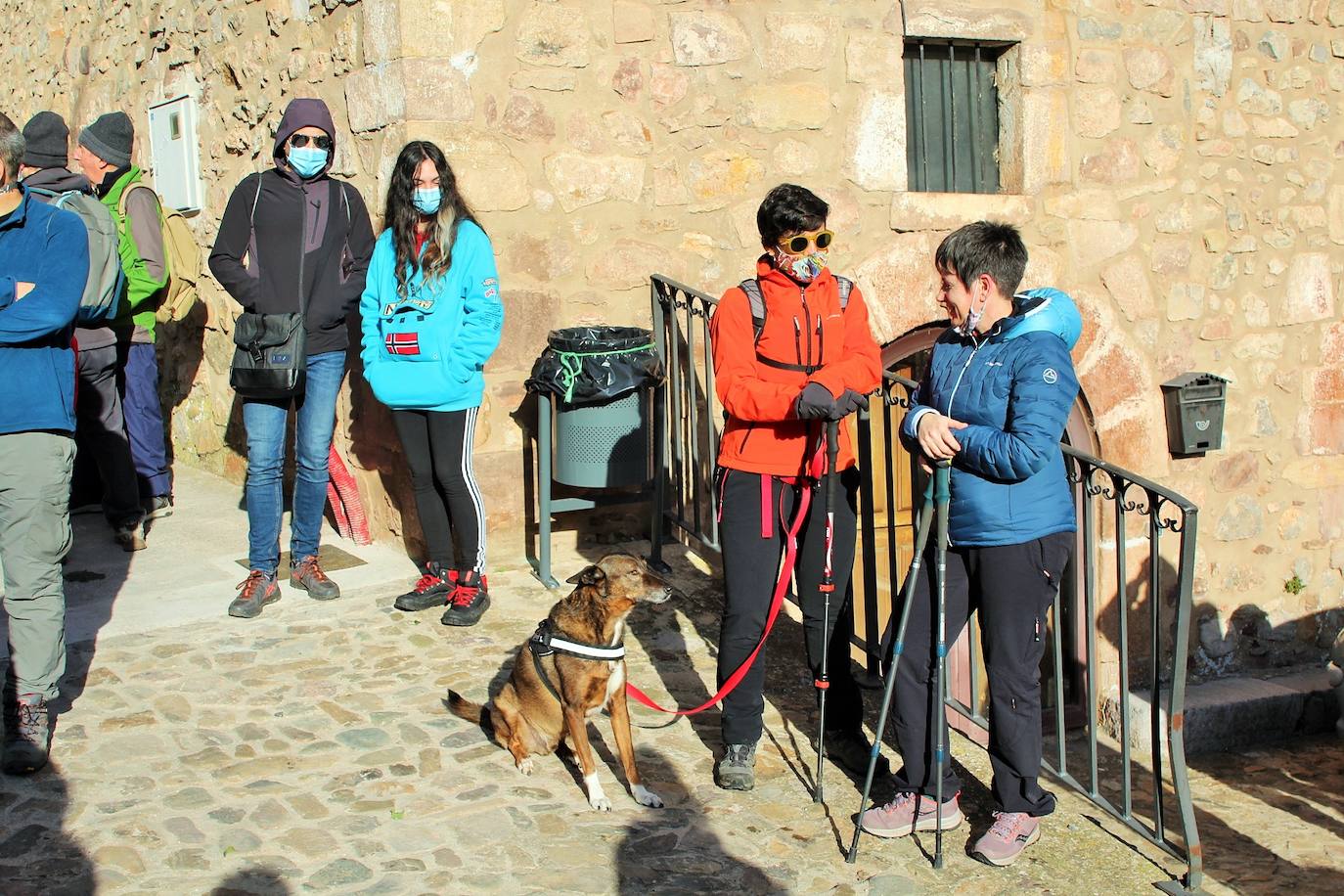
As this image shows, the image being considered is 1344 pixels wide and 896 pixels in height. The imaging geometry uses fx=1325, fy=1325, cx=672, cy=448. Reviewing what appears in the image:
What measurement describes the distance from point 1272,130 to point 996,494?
204 inches

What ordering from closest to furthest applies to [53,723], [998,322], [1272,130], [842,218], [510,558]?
[998,322] < [53,723] < [510,558] < [842,218] < [1272,130]

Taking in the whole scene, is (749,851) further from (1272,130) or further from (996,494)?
(1272,130)

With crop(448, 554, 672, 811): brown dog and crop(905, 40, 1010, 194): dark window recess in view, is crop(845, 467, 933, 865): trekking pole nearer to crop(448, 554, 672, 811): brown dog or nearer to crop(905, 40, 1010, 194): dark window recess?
crop(448, 554, 672, 811): brown dog

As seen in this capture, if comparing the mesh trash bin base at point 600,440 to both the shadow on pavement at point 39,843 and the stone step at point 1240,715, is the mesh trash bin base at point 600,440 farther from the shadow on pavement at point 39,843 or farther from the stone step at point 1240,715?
the stone step at point 1240,715

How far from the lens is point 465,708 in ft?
13.5

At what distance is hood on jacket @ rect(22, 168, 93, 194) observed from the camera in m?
5.63

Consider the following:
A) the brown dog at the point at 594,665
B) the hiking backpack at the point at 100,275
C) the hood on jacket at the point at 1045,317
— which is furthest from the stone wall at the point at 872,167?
the hood on jacket at the point at 1045,317

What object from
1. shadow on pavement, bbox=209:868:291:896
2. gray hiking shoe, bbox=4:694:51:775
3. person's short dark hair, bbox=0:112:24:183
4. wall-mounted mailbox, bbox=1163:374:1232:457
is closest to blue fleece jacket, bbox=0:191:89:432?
person's short dark hair, bbox=0:112:24:183

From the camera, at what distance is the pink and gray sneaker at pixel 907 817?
3.58 m

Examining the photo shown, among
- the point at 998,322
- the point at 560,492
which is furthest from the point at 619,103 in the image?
the point at 998,322

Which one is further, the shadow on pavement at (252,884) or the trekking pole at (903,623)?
the trekking pole at (903,623)

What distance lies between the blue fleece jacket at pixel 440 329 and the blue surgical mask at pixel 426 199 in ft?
0.41

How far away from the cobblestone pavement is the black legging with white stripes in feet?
1.01

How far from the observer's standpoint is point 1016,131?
6.98 meters
